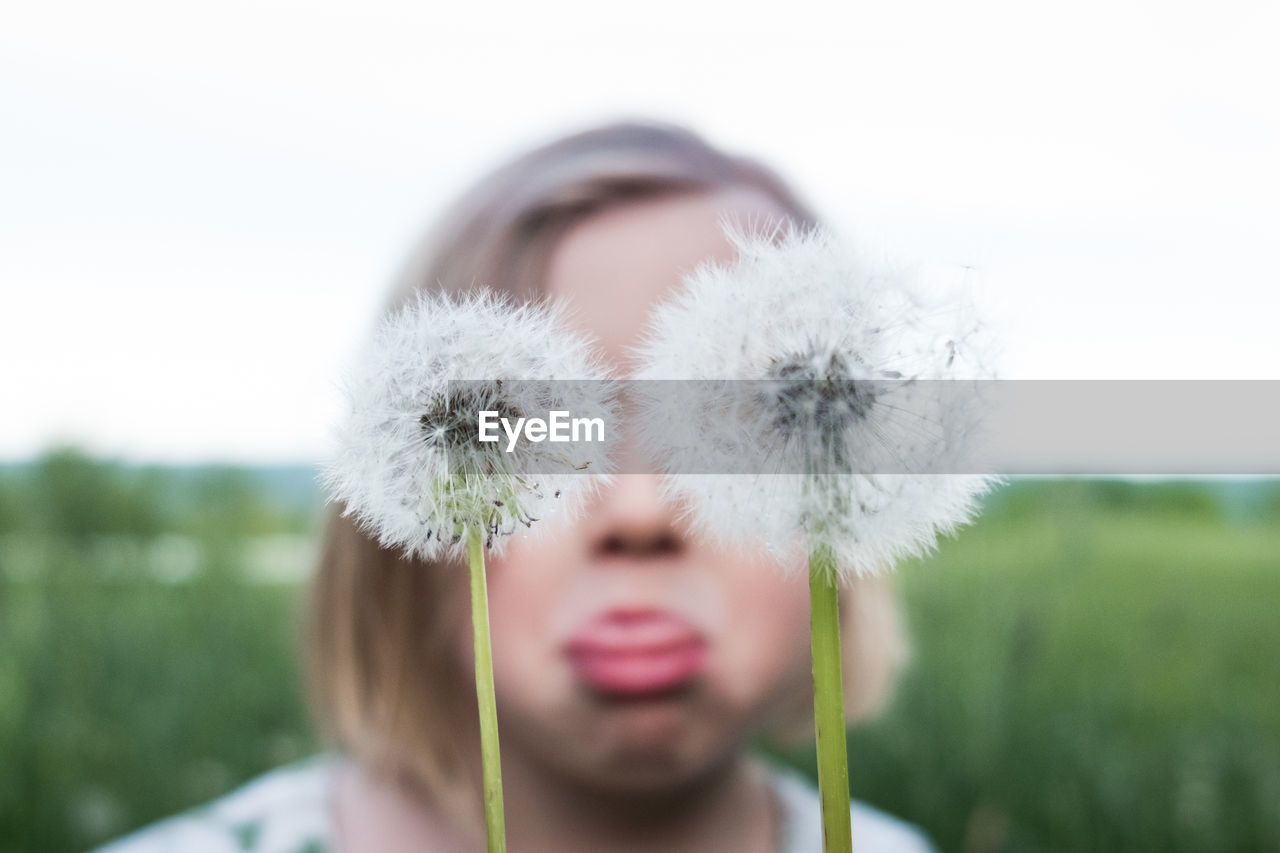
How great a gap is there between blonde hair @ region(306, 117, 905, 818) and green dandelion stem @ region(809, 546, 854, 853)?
68cm

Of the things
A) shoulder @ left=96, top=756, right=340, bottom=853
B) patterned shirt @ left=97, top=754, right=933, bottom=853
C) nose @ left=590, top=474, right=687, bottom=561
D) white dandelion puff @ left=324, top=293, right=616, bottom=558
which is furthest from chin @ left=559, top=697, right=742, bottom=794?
white dandelion puff @ left=324, top=293, right=616, bottom=558

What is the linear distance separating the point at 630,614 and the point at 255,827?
0.61m

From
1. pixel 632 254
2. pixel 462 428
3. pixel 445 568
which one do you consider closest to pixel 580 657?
pixel 445 568

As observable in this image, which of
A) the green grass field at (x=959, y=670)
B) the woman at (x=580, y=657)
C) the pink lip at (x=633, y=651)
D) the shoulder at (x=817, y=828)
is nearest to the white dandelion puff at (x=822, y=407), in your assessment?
the woman at (x=580, y=657)

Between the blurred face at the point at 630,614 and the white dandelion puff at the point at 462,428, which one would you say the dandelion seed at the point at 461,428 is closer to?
the white dandelion puff at the point at 462,428

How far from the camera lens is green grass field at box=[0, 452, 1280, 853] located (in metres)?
1.47

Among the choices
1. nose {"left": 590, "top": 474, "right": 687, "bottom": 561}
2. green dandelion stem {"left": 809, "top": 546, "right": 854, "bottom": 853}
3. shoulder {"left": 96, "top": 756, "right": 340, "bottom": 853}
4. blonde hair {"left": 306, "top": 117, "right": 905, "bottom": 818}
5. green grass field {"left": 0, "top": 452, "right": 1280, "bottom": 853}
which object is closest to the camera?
green dandelion stem {"left": 809, "top": 546, "right": 854, "bottom": 853}

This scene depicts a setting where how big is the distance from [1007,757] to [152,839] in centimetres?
123

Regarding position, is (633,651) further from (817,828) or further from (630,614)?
(817,828)

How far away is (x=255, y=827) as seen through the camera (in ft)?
3.59

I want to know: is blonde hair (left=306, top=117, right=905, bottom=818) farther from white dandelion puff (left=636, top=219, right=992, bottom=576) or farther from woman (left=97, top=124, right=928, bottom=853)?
white dandelion puff (left=636, top=219, right=992, bottom=576)

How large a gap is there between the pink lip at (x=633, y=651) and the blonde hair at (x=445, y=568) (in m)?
0.19

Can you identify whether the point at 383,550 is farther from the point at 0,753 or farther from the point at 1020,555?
the point at 1020,555

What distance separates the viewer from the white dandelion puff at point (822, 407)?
12.1 inches
